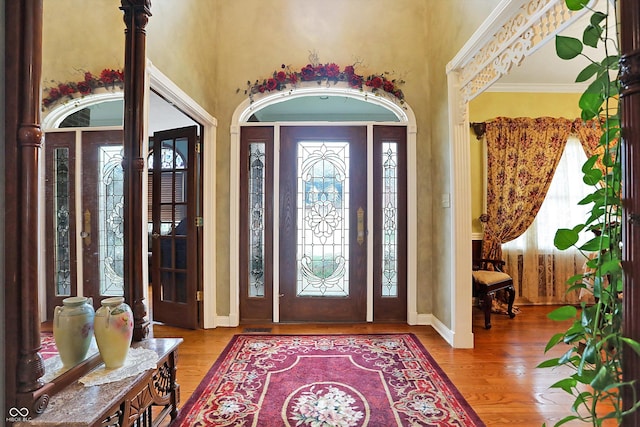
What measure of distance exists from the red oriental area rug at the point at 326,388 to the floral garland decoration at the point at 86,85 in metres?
1.73

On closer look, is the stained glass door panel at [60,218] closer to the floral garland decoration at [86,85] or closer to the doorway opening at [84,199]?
the doorway opening at [84,199]

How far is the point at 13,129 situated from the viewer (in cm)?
111

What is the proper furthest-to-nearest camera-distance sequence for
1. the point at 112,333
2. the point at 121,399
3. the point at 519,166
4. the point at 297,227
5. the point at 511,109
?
the point at 511,109 < the point at 519,166 < the point at 297,227 < the point at 112,333 < the point at 121,399

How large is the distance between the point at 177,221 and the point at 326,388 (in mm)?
2178

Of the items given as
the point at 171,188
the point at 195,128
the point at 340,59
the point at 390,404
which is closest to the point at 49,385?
the point at 390,404

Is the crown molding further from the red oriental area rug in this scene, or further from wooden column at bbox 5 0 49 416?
wooden column at bbox 5 0 49 416

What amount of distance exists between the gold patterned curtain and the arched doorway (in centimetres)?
146

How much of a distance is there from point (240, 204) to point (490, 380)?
2.71 meters

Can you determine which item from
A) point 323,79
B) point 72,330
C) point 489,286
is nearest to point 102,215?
point 72,330

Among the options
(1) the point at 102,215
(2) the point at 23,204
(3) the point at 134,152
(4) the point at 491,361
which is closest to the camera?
(2) the point at 23,204

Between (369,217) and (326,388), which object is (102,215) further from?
(369,217)

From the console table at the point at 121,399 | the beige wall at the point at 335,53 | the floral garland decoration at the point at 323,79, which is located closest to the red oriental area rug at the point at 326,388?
the console table at the point at 121,399

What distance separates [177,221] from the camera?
10.9 feet

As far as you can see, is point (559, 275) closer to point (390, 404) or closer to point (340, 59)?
point (390, 404)
